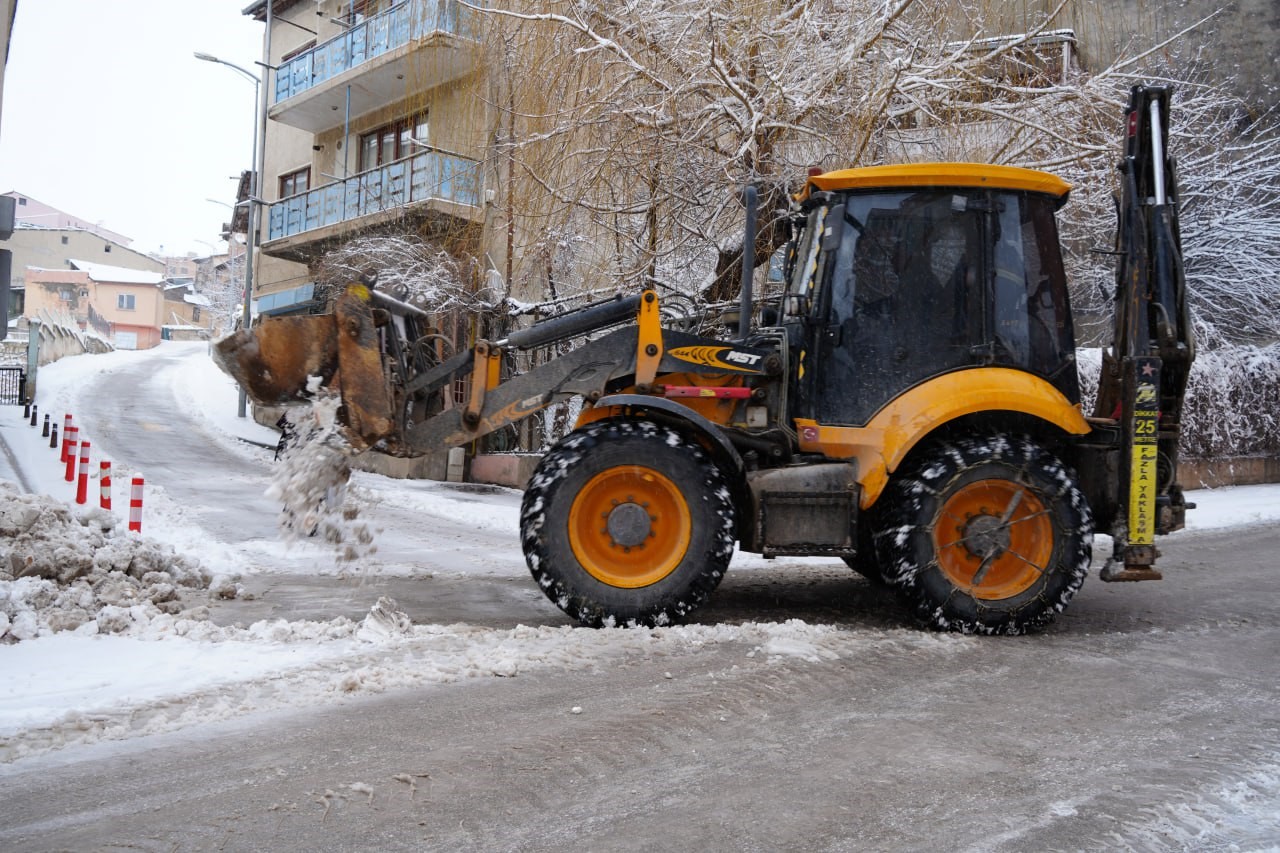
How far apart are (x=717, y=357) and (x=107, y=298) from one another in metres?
81.8

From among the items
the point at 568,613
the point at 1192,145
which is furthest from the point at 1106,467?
the point at 1192,145

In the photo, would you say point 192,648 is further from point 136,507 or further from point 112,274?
point 112,274

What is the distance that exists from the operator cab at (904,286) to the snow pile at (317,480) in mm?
2778

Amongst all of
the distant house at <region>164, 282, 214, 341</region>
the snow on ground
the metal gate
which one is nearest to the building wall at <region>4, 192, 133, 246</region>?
the distant house at <region>164, 282, 214, 341</region>

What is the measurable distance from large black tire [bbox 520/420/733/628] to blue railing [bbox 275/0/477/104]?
8.22m

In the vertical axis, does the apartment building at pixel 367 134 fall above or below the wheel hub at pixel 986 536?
above

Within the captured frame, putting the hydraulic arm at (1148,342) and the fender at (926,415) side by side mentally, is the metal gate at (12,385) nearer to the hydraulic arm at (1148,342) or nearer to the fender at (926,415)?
the fender at (926,415)

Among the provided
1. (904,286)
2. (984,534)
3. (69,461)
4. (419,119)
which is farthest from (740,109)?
(69,461)

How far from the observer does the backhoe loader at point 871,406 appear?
562 cm

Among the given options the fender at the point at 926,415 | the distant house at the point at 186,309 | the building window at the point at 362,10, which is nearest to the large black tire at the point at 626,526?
the fender at the point at 926,415

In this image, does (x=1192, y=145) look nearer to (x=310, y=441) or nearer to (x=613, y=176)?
(x=613, y=176)

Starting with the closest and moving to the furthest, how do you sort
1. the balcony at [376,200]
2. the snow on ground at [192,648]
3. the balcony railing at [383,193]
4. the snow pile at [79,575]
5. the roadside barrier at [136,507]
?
the snow on ground at [192,648], the snow pile at [79,575], the roadside barrier at [136,507], the balcony railing at [383,193], the balcony at [376,200]

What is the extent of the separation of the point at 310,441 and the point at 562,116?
6.42 m

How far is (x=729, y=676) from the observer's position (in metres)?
4.65
